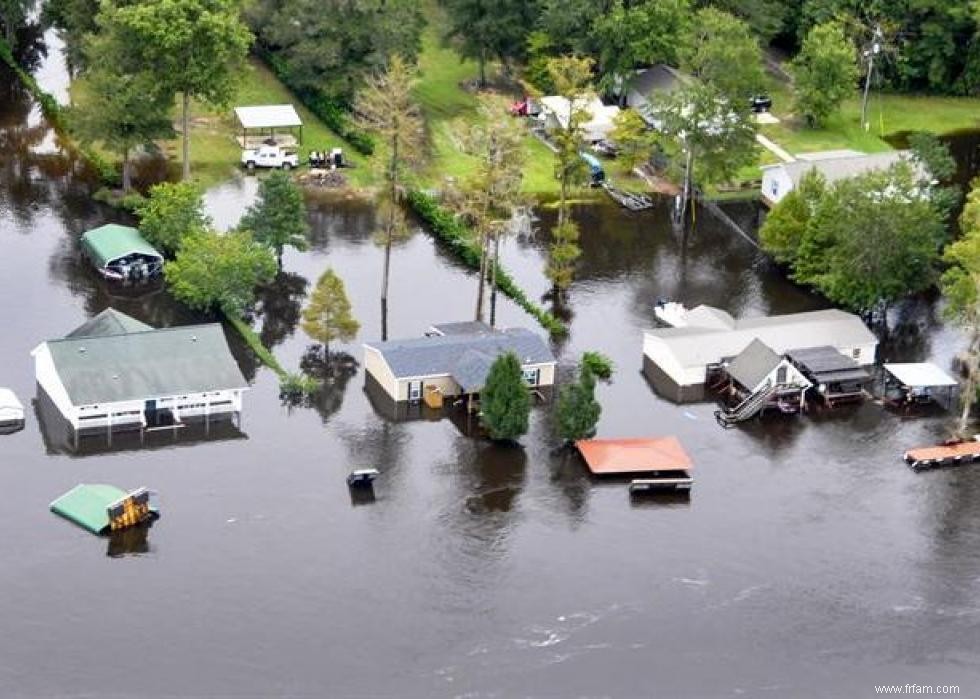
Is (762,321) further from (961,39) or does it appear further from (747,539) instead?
(961,39)

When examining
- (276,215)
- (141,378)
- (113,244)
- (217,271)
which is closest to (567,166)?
(276,215)

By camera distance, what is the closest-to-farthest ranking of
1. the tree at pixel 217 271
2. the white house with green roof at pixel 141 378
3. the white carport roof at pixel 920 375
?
the white house with green roof at pixel 141 378 → the white carport roof at pixel 920 375 → the tree at pixel 217 271

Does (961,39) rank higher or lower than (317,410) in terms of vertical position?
higher

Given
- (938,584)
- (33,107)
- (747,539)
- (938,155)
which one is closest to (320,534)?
(747,539)

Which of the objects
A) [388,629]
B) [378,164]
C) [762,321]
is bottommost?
[388,629]

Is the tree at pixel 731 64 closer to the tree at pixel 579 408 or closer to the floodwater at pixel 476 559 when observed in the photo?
the floodwater at pixel 476 559

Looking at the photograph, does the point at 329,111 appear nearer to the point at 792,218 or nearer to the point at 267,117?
the point at 267,117

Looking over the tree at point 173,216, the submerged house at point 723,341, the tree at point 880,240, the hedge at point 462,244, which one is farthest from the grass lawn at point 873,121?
the tree at point 173,216
